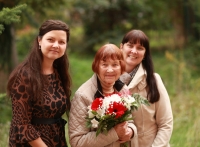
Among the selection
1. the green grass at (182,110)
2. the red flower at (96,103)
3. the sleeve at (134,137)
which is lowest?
the green grass at (182,110)

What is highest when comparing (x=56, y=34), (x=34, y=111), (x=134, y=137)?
(x=56, y=34)

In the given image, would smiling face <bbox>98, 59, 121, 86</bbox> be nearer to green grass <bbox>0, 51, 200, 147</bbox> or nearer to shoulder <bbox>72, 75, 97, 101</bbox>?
shoulder <bbox>72, 75, 97, 101</bbox>

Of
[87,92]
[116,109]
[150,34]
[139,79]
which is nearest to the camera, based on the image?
[116,109]

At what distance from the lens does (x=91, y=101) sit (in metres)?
3.15

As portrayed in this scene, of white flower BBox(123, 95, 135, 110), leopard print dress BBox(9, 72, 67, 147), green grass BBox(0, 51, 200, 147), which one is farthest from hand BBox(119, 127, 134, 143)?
green grass BBox(0, 51, 200, 147)

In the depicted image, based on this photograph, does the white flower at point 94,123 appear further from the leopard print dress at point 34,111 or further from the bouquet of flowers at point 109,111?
the leopard print dress at point 34,111

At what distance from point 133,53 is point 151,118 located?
674 millimetres

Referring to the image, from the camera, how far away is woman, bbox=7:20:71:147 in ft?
9.25

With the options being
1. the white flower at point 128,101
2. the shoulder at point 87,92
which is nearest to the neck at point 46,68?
the shoulder at point 87,92

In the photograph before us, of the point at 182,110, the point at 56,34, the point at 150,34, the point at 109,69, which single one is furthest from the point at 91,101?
the point at 150,34

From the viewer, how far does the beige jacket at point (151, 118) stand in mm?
3525

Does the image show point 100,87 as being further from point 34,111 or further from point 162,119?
point 162,119

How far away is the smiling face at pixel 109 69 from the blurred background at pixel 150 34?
13.6 feet

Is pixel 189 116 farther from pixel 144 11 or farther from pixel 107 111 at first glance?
pixel 144 11
